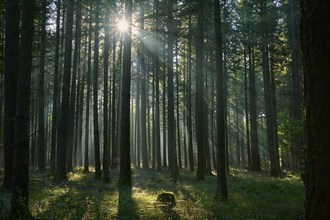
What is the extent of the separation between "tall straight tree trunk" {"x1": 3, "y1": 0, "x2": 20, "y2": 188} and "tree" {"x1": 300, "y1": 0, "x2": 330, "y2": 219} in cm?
983

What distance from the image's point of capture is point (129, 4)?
46.4ft

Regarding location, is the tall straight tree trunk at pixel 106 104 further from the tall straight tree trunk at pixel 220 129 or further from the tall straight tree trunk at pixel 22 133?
the tall straight tree trunk at pixel 22 133

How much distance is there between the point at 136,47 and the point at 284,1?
12.0 meters

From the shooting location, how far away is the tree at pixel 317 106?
3080 mm

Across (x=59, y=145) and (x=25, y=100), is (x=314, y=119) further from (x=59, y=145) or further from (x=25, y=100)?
(x=59, y=145)

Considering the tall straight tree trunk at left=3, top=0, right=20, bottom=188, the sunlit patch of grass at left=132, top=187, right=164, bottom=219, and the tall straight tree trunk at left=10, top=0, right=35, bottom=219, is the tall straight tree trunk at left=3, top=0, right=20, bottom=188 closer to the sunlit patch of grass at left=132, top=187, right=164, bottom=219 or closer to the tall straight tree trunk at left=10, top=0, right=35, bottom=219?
the tall straight tree trunk at left=10, top=0, right=35, bottom=219

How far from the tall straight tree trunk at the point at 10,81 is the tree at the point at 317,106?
32.3ft

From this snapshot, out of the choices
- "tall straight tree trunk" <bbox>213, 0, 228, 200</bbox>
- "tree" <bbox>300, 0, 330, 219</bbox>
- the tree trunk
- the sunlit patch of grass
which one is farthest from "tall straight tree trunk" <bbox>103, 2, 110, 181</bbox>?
"tree" <bbox>300, 0, 330, 219</bbox>

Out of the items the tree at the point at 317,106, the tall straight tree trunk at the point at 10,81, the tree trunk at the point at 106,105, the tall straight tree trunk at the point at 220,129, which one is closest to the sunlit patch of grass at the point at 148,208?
the tall straight tree trunk at the point at 220,129

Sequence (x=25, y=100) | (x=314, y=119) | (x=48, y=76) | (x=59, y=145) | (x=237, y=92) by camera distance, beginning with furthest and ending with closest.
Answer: (x=237, y=92), (x=48, y=76), (x=59, y=145), (x=25, y=100), (x=314, y=119)

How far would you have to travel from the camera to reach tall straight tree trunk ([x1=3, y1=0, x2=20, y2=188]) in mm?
10648

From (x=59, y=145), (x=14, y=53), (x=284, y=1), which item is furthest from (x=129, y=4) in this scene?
(x=284, y=1)

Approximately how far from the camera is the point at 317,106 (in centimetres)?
316

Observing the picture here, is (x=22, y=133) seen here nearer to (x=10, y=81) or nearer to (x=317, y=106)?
(x=10, y=81)
